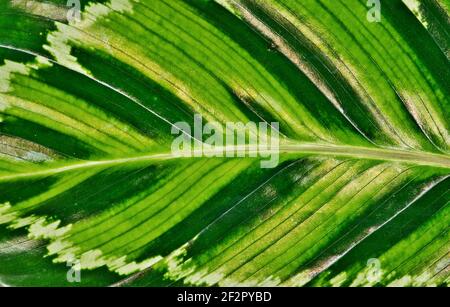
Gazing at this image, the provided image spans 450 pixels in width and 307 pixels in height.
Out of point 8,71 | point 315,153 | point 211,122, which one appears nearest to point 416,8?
point 315,153

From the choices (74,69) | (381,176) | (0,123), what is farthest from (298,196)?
(0,123)

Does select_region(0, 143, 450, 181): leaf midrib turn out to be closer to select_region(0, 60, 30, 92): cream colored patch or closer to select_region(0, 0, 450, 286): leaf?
select_region(0, 0, 450, 286): leaf

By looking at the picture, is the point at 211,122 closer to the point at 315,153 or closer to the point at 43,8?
the point at 315,153

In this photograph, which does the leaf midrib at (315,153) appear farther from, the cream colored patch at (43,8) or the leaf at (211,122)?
the cream colored patch at (43,8)

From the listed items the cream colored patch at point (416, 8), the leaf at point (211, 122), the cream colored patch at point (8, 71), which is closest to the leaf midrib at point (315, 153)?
the leaf at point (211, 122)

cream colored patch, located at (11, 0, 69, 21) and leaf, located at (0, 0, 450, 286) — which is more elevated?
cream colored patch, located at (11, 0, 69, 21)

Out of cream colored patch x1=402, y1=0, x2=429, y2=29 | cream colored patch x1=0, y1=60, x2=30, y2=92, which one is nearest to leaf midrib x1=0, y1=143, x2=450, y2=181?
cream colored patch x1=0, y1=60, x2=30, y2=92
